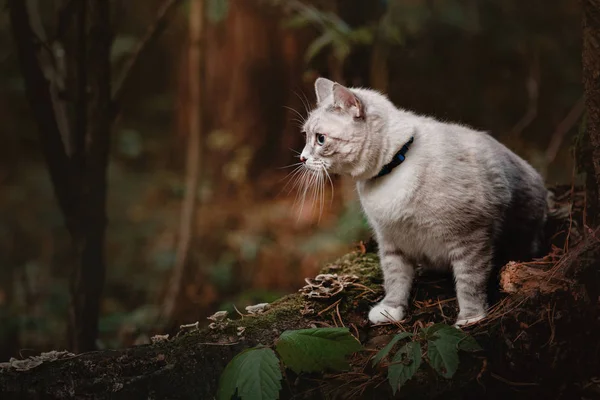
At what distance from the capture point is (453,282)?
237 centimetres

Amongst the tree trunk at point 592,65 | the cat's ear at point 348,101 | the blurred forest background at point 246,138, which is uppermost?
the tree trunk at point 592,65

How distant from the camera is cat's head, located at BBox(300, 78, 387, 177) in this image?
2223mm

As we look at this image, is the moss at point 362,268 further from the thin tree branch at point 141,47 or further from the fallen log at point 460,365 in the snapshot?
the thin tree branch at point 141,47

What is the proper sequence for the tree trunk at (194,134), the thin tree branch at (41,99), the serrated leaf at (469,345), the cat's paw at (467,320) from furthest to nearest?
the tree trunk at (194,134) → the thin tree branch at (41,99) → the cat's paw at (467,320) → the serrated leaf at (469,345)

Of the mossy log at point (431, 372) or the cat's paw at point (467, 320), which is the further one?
the cat's paw at point (467, 320)

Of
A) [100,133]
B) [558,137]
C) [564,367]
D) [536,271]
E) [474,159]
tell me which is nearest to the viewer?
[564,367]

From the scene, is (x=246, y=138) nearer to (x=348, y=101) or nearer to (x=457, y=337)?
(x=348, y=101)

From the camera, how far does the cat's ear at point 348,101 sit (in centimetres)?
221

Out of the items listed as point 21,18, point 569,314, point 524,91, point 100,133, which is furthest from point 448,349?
point 524,91

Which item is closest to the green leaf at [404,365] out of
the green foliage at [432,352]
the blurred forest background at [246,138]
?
the green foliage at [432,352]

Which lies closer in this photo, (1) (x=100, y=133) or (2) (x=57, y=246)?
(1) (x=100, y=133)

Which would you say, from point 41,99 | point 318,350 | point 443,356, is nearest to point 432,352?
point 443,356

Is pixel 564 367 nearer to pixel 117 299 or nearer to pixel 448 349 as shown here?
pixel 448 349

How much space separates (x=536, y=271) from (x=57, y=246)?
451 cm
